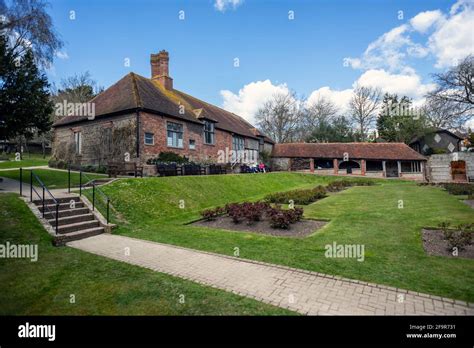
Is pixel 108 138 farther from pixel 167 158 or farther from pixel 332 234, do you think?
pixel 332 234

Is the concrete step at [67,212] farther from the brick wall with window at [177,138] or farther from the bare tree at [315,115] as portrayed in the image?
the bare tree at [315,115]

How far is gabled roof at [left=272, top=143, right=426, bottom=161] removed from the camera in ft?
119

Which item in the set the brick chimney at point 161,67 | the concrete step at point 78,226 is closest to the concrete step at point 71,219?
the concrete step at point 78,226

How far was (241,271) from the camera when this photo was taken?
5492 mm

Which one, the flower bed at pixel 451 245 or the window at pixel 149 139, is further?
the window at pixel 149 139

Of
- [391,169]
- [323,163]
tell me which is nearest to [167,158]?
[323,163]

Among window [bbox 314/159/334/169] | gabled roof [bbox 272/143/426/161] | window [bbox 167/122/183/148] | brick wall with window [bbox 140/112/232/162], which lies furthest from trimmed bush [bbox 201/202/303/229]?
window [bbox 314/159/334/169]

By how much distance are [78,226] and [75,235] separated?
0.70 metres

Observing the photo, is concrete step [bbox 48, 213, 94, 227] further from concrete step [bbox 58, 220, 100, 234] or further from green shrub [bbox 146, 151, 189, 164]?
green shrub [bbox 146, 151, 189, 164]

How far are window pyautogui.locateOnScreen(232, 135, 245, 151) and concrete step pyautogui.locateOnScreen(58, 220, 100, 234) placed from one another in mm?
25371

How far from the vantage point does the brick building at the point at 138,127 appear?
66.5 ft

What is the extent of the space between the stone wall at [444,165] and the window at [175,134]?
3301cm
